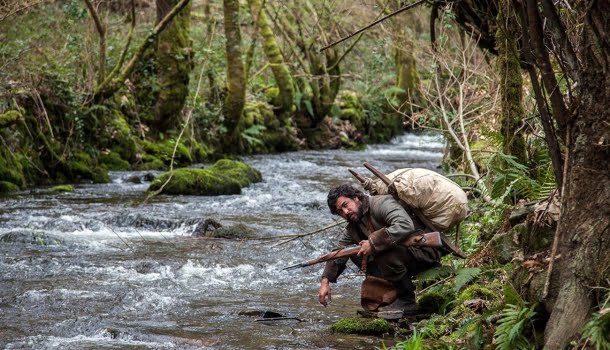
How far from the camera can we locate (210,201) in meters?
15.1

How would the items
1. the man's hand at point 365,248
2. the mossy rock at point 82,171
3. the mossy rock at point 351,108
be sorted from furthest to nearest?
1. the mossy rock at point 351,108
2. the mossy rock at point 82,171
3. the man's hand at point 365,248

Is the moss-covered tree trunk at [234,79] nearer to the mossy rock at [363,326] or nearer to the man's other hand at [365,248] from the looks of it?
the man's other hand at [365,248]

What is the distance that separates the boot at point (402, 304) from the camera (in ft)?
22.5

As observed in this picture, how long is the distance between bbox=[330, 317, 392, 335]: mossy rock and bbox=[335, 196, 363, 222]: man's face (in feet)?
2.64

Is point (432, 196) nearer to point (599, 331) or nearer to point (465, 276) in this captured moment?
point (465, 276)

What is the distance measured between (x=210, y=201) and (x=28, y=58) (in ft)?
15.7

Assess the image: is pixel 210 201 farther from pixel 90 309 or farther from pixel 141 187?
pixel 90 309

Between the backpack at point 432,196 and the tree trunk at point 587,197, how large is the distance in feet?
7.13

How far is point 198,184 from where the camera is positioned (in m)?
16.0

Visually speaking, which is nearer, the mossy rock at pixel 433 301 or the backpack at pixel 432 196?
the backpack at pixel 432 196

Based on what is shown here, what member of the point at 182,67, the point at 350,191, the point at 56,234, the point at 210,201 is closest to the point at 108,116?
the point at 182,67

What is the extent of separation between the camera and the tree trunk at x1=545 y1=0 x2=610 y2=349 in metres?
4.41

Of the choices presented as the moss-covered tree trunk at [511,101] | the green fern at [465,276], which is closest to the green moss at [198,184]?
the moss-covered tree trunk at [511,101]

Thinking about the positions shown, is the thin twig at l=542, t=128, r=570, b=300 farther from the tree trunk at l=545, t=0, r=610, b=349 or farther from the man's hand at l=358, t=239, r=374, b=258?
the man's hand at l=358, t=239, r=374, b=258
